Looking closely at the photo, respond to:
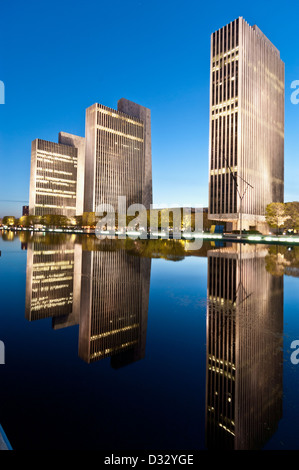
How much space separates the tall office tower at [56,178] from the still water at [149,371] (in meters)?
169

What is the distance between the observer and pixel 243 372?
498cm

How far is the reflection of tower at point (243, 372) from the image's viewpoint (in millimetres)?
3765

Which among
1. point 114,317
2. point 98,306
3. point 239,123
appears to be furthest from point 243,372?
point 239,123

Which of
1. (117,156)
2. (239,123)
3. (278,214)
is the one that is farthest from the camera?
(117,156)

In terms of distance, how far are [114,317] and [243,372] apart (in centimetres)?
429

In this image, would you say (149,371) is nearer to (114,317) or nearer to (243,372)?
(243,372)

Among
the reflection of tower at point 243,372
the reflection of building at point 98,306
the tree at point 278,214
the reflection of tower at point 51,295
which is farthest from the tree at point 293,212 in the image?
the reflection of tower at point 243,372

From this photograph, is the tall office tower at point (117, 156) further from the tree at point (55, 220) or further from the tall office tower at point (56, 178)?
the tall office tower at point (56, 178)

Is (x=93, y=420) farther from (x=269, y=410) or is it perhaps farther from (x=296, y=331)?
(x=296, y=331)

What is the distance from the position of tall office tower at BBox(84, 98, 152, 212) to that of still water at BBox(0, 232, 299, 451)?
130 metres

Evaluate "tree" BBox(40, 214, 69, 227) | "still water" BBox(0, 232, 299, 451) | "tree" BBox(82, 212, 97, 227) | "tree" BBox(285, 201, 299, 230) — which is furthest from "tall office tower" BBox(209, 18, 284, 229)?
"tree" BBox(40, 214, 69, 227)
